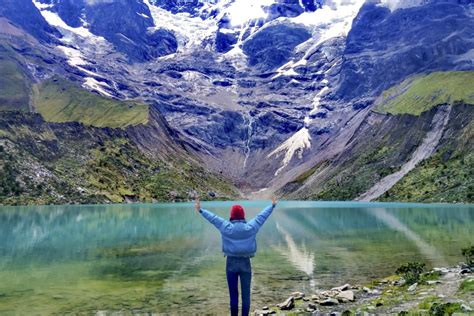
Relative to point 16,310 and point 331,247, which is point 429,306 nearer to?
point 16,310

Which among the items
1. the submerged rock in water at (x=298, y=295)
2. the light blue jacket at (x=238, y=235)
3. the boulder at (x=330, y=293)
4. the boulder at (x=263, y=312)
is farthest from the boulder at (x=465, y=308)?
the submerged rock in water at (x=298, y=295)

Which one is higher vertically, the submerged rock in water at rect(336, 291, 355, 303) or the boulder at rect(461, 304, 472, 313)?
the boulder at rect(461, 304, 472, 313)

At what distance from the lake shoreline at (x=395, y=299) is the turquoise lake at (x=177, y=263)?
111 inches

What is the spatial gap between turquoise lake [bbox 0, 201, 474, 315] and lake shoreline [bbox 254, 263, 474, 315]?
282 cm

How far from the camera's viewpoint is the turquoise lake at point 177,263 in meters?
29.6

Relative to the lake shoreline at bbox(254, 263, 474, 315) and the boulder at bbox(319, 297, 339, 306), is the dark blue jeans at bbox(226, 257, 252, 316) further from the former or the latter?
the boulder at bbox(319, 297, 339, 306)

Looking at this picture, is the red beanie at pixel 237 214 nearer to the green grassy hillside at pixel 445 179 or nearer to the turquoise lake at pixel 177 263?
the turquoise lake at pixel 177 263

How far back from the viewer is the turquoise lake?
29594 millimetres

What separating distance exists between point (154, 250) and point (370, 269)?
22.9 m

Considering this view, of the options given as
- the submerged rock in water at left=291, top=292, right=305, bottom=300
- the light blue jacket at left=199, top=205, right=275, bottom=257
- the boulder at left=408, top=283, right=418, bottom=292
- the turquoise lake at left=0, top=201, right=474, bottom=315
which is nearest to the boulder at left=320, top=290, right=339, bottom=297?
the submerged rock in water at left=291, top=292, right=305, bottom=300

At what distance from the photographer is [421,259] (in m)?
42.8

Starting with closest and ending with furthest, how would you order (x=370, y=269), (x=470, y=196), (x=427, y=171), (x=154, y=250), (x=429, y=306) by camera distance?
(x=429, y=306)
(x=370, y=269)
(x=154, y=250)
(x=470, y=196)
(x=427, y=171)

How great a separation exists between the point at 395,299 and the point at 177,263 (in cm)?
2221

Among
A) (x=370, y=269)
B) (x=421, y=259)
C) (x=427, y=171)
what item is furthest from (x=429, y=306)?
(x=427, y=171)
